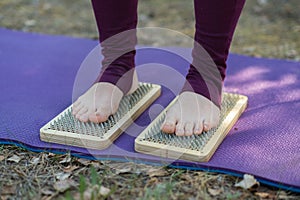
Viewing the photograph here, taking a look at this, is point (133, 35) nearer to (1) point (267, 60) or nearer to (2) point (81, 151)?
(2) point (81, 151)

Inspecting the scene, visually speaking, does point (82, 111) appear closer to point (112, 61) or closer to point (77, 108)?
point (77, 108)

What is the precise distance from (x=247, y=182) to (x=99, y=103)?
51cm

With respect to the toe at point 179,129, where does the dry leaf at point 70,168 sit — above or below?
below

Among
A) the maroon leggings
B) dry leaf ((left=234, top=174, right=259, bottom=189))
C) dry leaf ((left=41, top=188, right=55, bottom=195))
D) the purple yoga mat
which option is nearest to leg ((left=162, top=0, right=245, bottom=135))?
the maroon leggings

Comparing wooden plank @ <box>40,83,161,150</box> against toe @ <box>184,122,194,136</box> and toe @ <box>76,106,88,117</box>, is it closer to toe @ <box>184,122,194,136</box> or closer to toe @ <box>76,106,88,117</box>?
toe @ <box>76,106,88,117</box>

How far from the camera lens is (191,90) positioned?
1.49 metres

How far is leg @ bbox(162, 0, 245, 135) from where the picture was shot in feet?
4.63

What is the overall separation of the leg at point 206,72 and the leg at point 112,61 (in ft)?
0.68

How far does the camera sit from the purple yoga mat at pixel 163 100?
1.36 metres

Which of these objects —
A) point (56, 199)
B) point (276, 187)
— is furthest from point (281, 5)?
point (56, 199)

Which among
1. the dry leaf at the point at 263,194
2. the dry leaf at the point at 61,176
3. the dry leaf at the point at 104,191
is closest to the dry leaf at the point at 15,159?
the dry leaf at the point at 61,176

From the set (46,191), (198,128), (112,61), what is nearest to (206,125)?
(198,128)

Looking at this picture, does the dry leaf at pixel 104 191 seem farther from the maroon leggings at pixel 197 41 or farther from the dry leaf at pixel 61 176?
the maroon leggings at pixel 197 41

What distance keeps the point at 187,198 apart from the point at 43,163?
42cm
